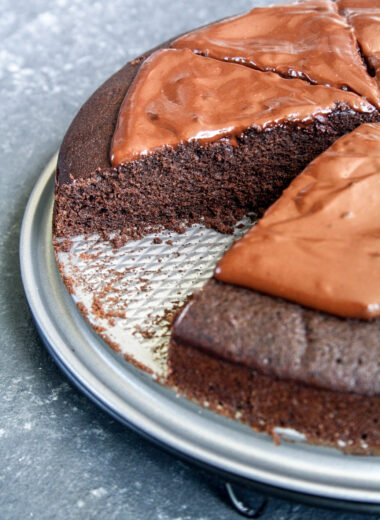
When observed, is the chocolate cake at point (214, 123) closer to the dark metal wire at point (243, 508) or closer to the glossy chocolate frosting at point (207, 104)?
the glossy chocolate frosting at point (207, 104)

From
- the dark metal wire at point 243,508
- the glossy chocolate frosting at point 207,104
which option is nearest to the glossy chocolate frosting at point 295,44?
the glossy chocolate frosting at point 207,104

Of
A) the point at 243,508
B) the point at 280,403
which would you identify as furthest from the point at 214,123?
the point at 243,508

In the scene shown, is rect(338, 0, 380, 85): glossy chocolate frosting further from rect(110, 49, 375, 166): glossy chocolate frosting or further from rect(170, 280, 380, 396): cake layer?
rect(170, 280, 380, 396): cake layer

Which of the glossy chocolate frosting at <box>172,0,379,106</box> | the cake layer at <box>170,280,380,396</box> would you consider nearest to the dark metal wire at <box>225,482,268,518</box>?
the cake layer at <box>170,280,380,396</box>

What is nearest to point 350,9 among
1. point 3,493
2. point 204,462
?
point 204,462

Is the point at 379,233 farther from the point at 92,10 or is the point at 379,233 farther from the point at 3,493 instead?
the point at 92,10

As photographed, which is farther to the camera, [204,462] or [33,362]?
[33,362]

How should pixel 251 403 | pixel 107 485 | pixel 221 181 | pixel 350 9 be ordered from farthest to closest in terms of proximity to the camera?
pixel 350 9 → pixel 221 181 → pixel 107 485 → pixel 251 403
